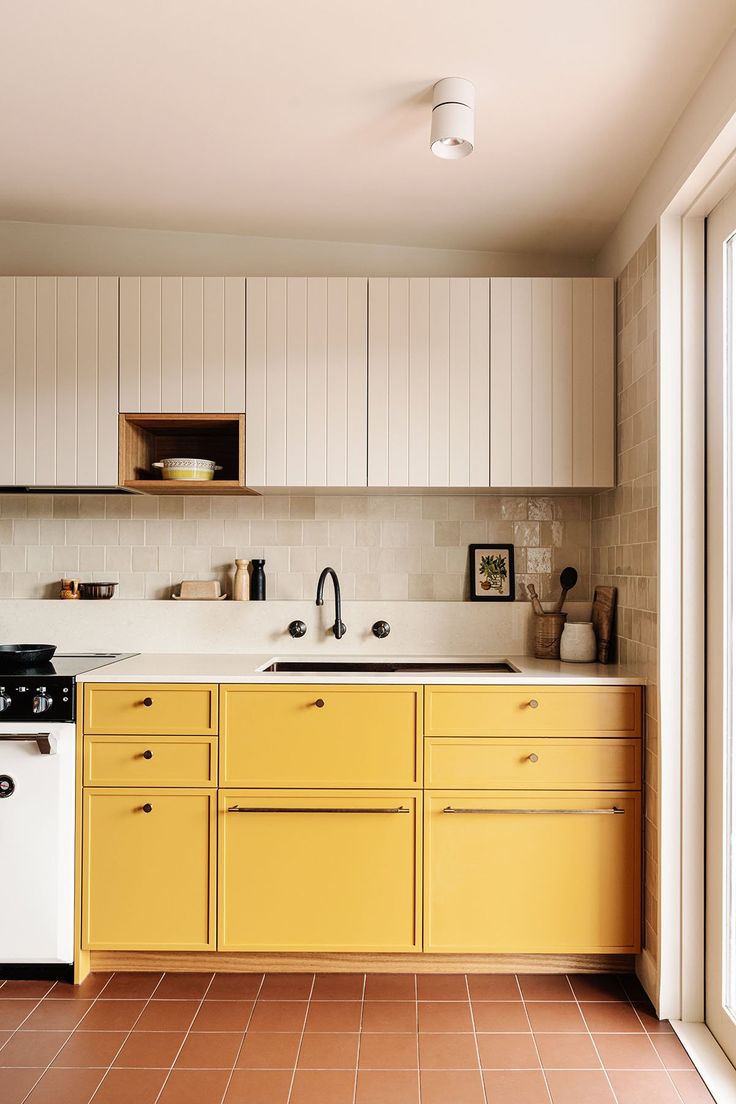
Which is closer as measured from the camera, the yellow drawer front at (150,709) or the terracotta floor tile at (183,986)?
the terracotta floor tile at (183,986)

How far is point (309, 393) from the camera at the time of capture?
9.01 feet

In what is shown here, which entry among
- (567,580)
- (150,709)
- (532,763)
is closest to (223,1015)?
(150,709)

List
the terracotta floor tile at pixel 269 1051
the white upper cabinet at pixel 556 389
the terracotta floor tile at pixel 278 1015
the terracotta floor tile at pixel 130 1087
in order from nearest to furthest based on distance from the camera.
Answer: the terracotta floor tile at pixel 130 1087 → the terracotta floor tile at pixel 269 1051 → the terracotta floor tile at pixel 278 1015 → the white upper cabinet at pixel 556 389

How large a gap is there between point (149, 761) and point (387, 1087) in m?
1.13

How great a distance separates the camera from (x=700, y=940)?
2.24m

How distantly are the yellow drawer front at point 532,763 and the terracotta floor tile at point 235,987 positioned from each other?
82 cm

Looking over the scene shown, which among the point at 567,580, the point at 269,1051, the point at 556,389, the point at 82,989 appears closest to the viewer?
the point at 269,1051

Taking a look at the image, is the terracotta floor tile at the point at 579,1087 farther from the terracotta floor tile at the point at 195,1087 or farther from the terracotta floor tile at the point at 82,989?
the terracotta floor tile at the point at 82,989

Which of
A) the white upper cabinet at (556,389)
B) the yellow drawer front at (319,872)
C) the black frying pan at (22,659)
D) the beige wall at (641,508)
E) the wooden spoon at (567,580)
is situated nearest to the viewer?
the beige wall at (641,508)

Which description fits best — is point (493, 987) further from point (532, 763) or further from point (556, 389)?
point (556, 389)

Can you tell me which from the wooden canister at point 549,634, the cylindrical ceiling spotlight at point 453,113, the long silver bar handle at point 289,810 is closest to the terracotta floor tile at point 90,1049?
the long silver bar handle at point 289,810

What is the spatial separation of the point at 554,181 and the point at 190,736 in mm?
2128

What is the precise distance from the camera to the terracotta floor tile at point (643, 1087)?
1.90 m

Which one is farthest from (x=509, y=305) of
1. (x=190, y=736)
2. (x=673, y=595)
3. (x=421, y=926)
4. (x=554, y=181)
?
(x=421, y=926)
